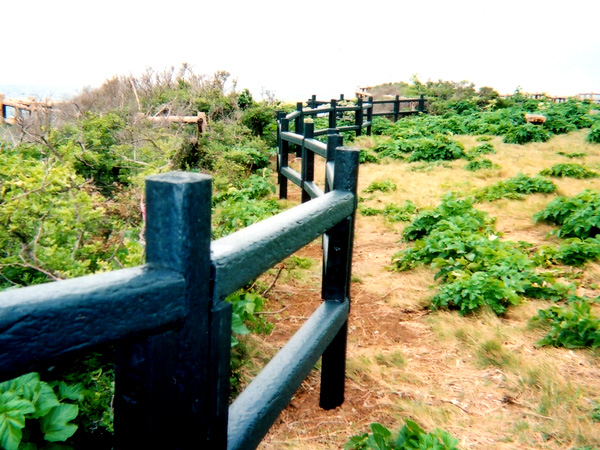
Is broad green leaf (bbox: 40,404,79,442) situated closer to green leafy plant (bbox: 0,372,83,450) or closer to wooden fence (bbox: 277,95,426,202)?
green leafy plant (bbox: 0,372,83,450)

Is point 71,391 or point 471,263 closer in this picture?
A: point 71,391

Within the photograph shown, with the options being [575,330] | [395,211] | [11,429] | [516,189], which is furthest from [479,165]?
[11,429]

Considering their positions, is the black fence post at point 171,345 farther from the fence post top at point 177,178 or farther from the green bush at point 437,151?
the green bush at point 437,151

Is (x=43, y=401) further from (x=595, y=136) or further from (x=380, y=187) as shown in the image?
(x=595, y=136)

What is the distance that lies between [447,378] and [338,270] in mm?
1040

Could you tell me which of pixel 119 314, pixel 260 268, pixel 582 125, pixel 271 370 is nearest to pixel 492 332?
pixel 271 370

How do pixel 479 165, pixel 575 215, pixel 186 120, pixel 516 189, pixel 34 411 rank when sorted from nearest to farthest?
pixel 34 411 < pixel 575 215 < pixel 516 189 < pixel 479 165 < pixel 186 120

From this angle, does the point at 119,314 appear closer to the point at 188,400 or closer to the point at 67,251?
the point at 188,400

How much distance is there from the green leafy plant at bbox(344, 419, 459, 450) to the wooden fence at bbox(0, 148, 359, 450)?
87 centimetres

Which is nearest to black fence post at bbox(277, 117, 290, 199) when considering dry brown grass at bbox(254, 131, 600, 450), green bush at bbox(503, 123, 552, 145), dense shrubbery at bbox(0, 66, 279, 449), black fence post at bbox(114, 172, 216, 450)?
dense shrubbery at bbox(0, 66, 279, 449)

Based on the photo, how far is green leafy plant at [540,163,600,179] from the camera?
766cm

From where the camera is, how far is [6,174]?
2.95 m

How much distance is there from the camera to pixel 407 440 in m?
1.90

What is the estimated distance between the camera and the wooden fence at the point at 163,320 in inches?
26.7
